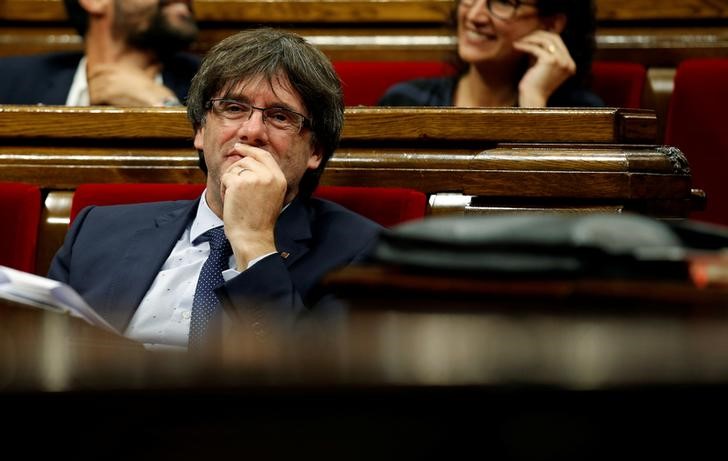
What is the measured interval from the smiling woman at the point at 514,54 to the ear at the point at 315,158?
0.30 metres

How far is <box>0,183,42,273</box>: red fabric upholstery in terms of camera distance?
0.80 metres

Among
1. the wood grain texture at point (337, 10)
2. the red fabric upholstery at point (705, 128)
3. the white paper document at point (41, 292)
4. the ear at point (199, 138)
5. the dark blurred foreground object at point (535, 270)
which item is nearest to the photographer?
the dark blurred foreground object at point (535, 270)

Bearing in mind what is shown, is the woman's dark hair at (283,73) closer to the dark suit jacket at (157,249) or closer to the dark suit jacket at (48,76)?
the dark suit jacket at (157,249)

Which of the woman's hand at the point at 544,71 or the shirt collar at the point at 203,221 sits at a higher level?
the woman's hand at the point at 544,71

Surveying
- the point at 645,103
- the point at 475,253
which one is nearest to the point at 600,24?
the point at 645,103

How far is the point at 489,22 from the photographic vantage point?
1.09 metres

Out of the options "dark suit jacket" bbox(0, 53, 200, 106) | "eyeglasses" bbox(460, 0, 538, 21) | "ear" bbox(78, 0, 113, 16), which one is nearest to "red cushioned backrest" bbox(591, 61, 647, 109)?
"eyeglasses" bbox(460, 0, 538, 21)

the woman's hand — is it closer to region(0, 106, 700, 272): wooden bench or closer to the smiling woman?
the smiling woman

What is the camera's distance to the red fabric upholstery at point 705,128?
101cm

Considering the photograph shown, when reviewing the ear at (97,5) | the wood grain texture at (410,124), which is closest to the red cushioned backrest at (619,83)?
the wood grain texture at (410,124)

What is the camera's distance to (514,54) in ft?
3.64

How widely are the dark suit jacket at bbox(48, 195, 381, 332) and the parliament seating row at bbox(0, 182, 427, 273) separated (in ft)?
0.07

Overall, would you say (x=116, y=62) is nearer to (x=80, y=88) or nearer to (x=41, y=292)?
(x=80, y=88)

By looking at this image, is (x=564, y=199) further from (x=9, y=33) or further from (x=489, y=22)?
(x=9, y=33)
